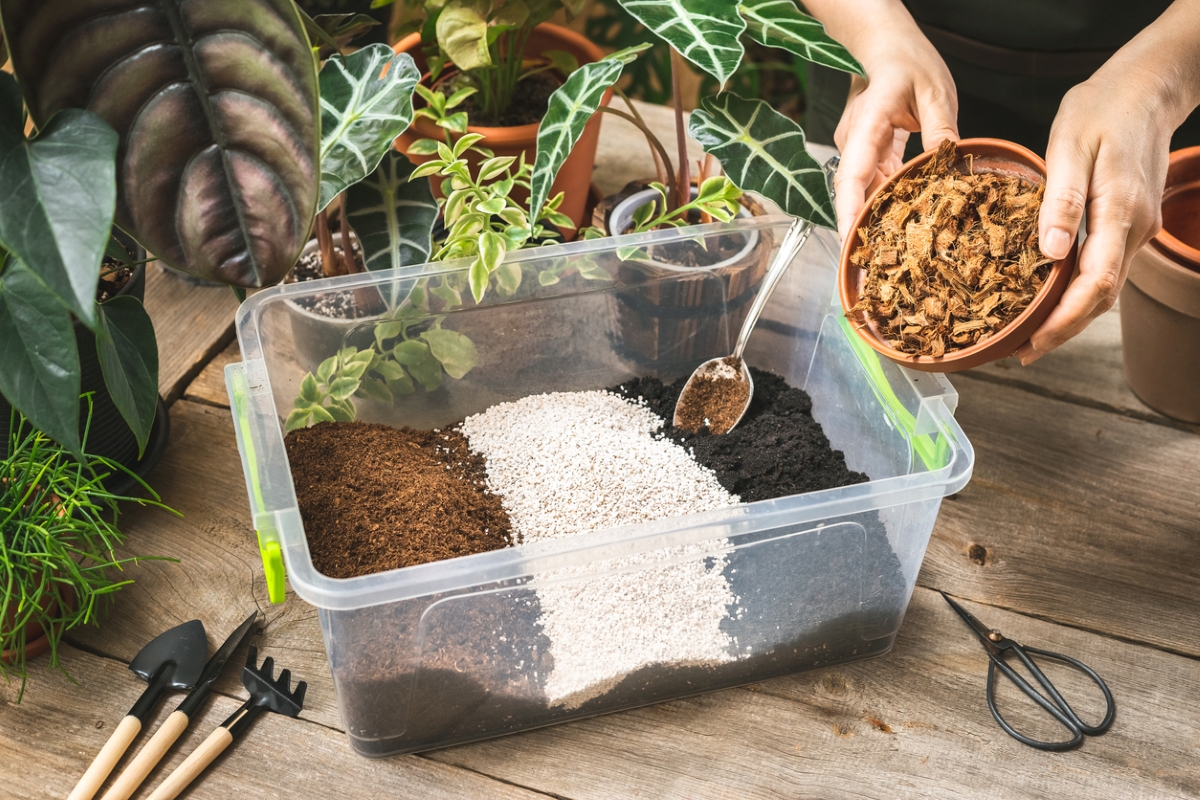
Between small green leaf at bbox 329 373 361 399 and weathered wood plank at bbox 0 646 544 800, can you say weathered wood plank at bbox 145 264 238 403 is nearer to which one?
small green leaf at bbox 329 373 361 399

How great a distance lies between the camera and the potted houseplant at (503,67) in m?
1.13

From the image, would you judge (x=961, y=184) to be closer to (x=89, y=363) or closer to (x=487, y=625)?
(x=487, y=625)

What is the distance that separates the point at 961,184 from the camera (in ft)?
2.85

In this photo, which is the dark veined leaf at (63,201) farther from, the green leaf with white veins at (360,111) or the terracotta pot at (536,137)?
the terracotta pot at (536,137)

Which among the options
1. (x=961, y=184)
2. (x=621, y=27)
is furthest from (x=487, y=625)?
(x=621, y=27)

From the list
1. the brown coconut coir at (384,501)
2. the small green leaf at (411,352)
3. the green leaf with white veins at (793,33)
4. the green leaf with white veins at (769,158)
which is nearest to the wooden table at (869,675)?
the brown coconut coir at (384,501)

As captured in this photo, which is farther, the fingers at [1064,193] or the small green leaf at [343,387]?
the small green leaf at [343,387]

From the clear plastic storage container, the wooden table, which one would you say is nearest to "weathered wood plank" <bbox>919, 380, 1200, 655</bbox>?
the wooden table

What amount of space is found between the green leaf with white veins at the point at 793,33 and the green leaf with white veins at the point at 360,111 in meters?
0.35

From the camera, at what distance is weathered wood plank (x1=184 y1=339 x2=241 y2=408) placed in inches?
46.3

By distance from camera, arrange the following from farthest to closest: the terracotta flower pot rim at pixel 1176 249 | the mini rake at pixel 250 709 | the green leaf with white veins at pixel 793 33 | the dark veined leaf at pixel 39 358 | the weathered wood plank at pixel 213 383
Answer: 1. the weathered wood plank at pixel 213 383
2. the terracotta flower pot rim at pixel 1176 249
3. the green leaf with white veins at pixel 793 33
4. the mini rake at pixel 250 709
5. the dark veined leaf at pixel 39 358

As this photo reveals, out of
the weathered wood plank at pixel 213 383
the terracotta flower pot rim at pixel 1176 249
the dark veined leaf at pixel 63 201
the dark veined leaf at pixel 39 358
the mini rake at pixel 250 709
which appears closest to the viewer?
the dark veined leaf at pixel 63 201

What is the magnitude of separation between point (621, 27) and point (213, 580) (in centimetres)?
161

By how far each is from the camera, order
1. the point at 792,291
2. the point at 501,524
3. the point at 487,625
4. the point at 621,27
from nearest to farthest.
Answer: the point at 487,625, the point at 501,524, the point at 792,291, the point at 621,27
